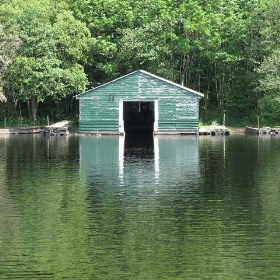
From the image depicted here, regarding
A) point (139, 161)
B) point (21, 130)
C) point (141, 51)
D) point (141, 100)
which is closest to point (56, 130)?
point (21, 130)

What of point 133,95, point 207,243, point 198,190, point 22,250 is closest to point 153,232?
point 207,243

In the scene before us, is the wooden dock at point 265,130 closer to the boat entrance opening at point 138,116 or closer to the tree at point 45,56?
the boat entrance opening at point 138,116

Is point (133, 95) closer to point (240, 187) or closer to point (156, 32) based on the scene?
point (156, 32)

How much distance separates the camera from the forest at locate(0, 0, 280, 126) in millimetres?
74625

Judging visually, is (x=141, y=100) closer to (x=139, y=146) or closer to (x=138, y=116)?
(x=138, y=116)

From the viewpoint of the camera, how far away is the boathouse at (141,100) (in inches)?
2781

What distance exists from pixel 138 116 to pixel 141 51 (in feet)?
23.6

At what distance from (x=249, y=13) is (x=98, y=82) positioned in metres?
17.5

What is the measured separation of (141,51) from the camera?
7731cm

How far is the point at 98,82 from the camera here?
276 ft

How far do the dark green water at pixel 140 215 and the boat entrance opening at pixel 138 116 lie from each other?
91.8 ft

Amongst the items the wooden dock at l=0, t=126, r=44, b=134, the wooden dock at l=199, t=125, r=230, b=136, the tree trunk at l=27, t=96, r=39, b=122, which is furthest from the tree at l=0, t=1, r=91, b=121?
the wooden dock at l=199, t=125, r=230, b=136

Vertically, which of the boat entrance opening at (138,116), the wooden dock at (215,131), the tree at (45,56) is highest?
the tree at (45,56)

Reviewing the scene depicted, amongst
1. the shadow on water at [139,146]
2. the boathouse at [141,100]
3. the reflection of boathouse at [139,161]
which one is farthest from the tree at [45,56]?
the reflection of boathouse at [139,161]
